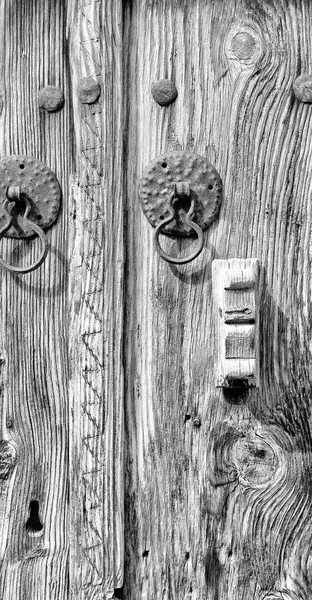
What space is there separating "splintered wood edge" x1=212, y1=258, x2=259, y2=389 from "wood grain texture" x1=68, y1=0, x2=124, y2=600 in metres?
0.19

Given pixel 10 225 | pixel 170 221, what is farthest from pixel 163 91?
pixel 10 225

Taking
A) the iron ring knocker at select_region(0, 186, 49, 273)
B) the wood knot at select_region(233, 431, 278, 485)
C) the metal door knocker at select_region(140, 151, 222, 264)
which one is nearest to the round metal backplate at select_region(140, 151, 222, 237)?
the metal door knocker at select_region(140, 151, 222, 264)

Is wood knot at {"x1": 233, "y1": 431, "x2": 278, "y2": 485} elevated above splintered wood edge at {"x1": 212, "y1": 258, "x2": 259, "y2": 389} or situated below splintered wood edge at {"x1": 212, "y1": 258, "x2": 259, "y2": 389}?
below

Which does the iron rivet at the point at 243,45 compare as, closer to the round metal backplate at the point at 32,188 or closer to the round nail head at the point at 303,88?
the round nail head at the point at 303,88

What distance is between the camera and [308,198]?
1563 mm

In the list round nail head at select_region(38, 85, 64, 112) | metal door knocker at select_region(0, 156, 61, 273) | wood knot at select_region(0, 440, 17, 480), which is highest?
round nail head at select_region(38, 85, 64, 112)

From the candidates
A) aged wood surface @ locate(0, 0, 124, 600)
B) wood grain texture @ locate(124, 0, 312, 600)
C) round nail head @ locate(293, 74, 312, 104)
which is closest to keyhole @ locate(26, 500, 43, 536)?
aged wood surface @ locate(0, 0, 124, 600)

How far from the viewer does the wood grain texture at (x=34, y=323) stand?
1.58m

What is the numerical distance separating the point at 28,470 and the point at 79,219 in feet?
1.63

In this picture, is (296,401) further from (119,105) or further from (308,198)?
(119,105)

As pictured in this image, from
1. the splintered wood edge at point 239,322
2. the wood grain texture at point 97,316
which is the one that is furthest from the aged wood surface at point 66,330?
the splintered wood edge at point 239,322

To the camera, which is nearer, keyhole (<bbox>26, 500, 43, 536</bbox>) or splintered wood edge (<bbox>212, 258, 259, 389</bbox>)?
splintered wood edge (<bbox>212, 258, 259, 389</bbox>)

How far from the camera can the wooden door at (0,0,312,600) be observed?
1542mm

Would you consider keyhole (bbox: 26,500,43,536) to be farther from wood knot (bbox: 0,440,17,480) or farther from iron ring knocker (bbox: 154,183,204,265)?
iron ring knocker (bbox: 154,183,204,265)
